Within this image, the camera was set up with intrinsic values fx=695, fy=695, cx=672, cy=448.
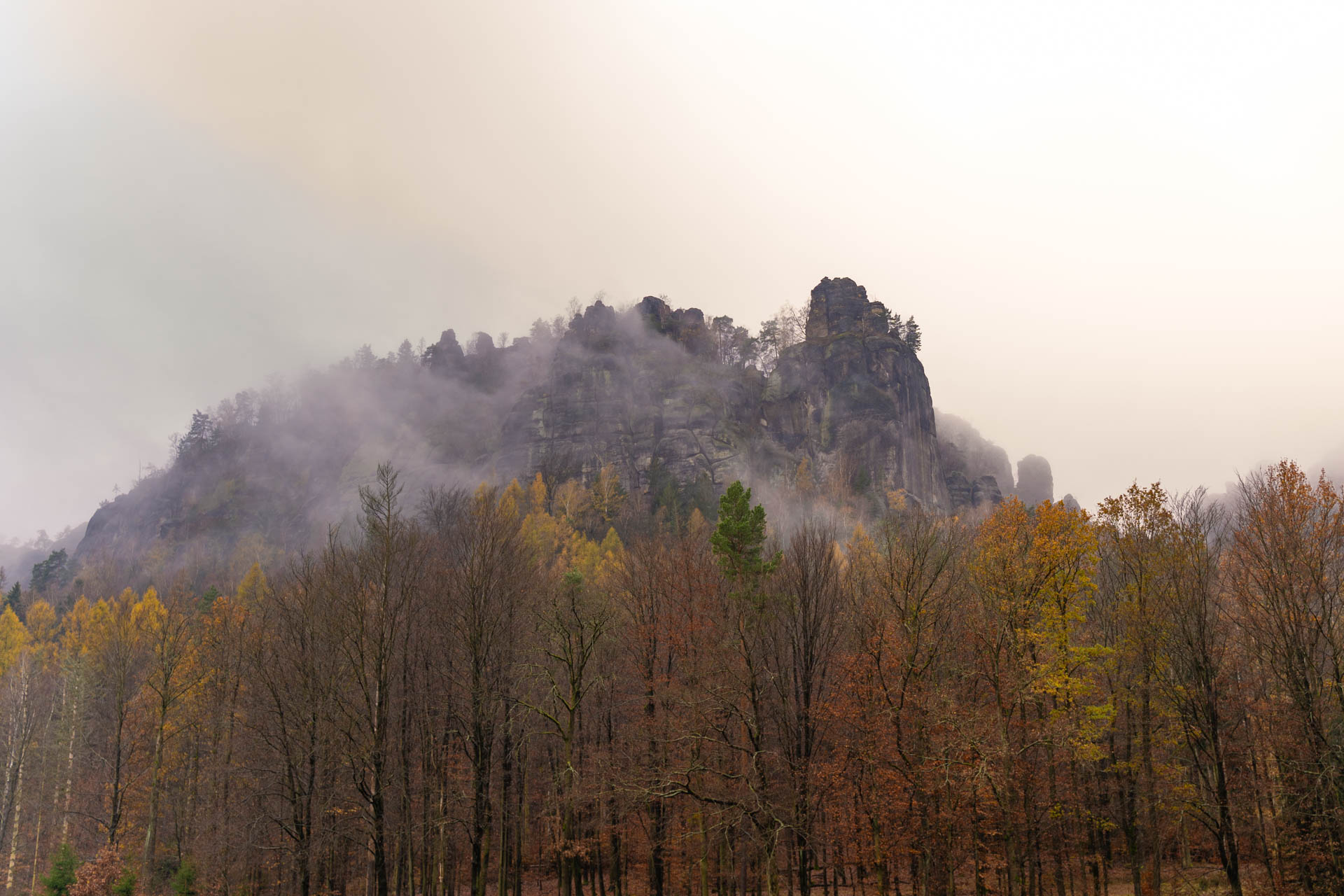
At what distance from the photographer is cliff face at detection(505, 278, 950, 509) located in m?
112

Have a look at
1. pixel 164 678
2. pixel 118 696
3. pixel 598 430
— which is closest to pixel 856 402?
pixel 598 430

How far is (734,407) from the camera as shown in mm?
121125

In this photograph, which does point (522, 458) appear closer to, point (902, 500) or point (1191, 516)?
point (902, 500)

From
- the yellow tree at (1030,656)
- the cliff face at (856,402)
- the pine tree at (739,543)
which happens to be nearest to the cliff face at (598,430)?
the cliff face at (856,402)

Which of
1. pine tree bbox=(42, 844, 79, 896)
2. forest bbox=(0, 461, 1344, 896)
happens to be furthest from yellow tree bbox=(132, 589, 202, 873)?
pine tree bbox=(42, 844, 79, 896)

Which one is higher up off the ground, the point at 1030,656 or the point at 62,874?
the point at 1030,656

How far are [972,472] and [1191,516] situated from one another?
128571 millimetres

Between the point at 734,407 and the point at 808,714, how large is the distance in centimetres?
9863

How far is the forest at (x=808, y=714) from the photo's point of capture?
71.8 ft

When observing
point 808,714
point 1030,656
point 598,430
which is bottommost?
point 808,714

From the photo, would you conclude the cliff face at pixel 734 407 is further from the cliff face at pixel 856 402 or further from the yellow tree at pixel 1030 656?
the yellow tree at pixel 1030 656

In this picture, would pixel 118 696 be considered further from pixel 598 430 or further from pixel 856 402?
pixel 856 402

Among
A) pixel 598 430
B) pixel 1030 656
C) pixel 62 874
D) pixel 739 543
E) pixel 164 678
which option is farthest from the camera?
pixel 598 430

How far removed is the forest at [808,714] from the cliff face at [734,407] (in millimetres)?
76829
